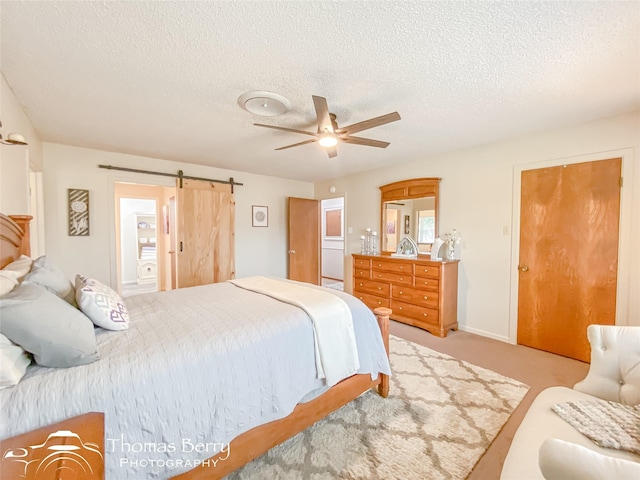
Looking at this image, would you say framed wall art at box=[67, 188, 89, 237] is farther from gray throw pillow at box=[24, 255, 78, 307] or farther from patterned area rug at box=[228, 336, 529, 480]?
patterned area rug at box=[228, 336, 529, 480]

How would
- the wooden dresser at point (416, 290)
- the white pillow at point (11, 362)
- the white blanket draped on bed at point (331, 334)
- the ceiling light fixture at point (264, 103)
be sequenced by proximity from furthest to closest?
the wooden dresser at point (416, 290), the ceiling light fixture at point (264, 103), the white blanket draped on bed at point (331, 334), the white pillow at point (11, 362)

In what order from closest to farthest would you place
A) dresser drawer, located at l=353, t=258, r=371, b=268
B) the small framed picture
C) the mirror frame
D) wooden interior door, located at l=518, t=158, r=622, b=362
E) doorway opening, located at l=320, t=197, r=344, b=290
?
wooden interior door, located at l=518, t=158, r=622, b=362, the mirror frame, dresser drawer, located at l=353, t=258, r=371, b=268, the small framed picture, doorway opening, located at l=320, t=197, r=344, b=290

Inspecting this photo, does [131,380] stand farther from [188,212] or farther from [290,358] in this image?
[188,212]

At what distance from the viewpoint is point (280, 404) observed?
1426 mm

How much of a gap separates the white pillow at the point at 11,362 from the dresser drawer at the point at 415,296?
11.3 ft

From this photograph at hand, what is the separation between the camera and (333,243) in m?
7.08

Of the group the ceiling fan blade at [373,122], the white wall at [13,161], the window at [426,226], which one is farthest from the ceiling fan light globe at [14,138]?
the window at [426,226]

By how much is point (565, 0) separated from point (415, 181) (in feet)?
8.95

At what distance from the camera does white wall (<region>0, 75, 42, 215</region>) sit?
1.81 metres

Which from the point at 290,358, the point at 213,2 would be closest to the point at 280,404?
the point at 290,358

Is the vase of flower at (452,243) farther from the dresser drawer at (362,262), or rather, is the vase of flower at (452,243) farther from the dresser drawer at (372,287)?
the dresser drawer at (362,262)

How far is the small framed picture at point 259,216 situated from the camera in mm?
5027

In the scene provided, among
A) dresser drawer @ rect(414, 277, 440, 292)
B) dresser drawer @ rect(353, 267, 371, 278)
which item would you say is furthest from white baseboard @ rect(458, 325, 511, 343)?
dresser drawer @ rect(353, 267, 371, 278)

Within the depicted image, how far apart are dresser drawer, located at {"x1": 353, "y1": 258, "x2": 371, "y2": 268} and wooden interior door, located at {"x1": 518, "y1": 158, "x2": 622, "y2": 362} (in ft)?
6.13
